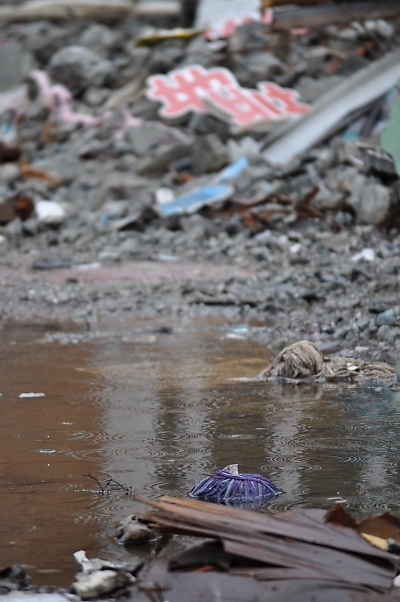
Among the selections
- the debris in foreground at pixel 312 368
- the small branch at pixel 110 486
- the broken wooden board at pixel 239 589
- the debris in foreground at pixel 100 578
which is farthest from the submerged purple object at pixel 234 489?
the debris in foreground at pixel 312 368

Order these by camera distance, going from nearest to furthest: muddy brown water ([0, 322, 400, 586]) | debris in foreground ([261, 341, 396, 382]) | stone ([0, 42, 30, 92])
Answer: muddy brown water ([0, 322, 400, 586]), debris in foreground ([261, 341, 396, 382]), stone ([0, 42, 30, 92])

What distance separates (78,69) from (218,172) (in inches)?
249

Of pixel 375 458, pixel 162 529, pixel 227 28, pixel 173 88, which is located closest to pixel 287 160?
pixel 173 88

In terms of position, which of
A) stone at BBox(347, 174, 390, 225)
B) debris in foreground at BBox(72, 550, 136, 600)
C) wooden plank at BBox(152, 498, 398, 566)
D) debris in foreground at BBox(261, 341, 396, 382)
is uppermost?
wooden plank at BBox(152, 498, 398, 566)

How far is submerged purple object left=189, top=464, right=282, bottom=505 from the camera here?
97.8 inches

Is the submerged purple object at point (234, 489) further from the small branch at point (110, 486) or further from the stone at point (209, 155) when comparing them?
the stone at point (209, 155)

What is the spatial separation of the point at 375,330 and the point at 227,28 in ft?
39.6

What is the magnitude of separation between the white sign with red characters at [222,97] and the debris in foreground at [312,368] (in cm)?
844

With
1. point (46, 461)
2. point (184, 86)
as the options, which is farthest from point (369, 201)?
point (46, 461)

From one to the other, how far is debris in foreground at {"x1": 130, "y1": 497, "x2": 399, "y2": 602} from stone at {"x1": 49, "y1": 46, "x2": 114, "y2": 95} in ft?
48.2

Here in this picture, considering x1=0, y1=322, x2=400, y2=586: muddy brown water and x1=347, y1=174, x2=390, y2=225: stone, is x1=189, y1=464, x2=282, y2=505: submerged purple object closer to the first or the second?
x1=0, y1=322, x2=400, y2=586: muddy brown water

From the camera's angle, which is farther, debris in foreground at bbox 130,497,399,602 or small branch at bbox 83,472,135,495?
small branch at bbox 83,472,135,495

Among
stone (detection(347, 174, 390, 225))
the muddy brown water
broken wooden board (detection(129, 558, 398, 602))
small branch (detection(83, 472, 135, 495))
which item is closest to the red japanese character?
stone (detection(347, 174, 390, 225))

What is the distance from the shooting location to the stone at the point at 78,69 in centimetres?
1594
